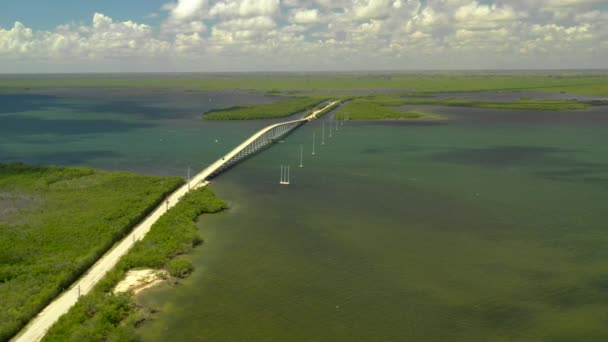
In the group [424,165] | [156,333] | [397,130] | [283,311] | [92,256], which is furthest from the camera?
[397,130]

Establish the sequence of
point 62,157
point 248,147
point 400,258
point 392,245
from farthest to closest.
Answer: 1. point 248,147
2. point 62,157
3. point 392,245
4. point 400,258

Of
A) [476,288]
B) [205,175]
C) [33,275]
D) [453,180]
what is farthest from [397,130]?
[33,275]

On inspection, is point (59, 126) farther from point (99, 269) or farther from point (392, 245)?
point (392, 245)

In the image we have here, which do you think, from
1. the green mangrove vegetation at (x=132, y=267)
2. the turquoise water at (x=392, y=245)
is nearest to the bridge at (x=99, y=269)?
the green mangrove vegetation at (x=132, y=267)

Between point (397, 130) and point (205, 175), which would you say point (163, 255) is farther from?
point (397, 130)

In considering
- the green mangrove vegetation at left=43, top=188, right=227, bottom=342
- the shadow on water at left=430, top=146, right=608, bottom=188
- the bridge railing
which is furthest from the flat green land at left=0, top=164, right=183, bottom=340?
the shadow on water at left=430, top=146, right=608, bottom=188

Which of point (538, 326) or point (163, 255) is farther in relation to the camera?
point (163, 255)

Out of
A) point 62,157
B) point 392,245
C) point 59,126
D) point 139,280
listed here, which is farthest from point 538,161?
point 59,126
